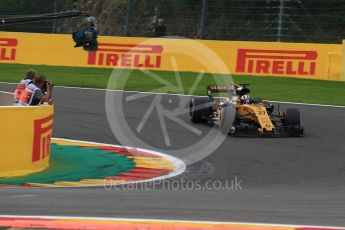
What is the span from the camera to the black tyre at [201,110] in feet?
45.6

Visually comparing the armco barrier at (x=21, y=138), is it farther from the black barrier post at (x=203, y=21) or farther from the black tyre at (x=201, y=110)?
the black barrier post at (x=203, y=21)

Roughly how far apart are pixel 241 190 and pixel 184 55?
15.9m

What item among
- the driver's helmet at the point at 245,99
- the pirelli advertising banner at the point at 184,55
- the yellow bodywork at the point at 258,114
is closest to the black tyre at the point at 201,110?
the driver's helmet at the point at 245,99

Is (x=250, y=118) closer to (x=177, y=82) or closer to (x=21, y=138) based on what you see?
(x=21, y=138)

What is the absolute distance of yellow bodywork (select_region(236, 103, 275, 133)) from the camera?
42.0 feet

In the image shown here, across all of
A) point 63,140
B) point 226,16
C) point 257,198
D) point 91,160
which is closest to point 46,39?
point 226,16

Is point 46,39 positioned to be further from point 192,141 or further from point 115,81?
point 192,141

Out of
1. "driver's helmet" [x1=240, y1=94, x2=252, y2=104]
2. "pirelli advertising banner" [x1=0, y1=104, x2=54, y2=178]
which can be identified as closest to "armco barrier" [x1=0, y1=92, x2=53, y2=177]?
"pirelli advertising banner" [x1=0, y1=104, x2=54, y2=178]

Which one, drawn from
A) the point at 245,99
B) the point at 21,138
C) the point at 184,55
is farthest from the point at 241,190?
the point at 184,55

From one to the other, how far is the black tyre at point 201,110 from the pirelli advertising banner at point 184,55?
8812 millimetres

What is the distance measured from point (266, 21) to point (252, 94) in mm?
7041

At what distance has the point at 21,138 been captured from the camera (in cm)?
942

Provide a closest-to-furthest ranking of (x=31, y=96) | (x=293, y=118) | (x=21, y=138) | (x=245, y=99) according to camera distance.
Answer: (x=21, y=138), (x=31, y=96), (x=293, y=118), (x=245, y=99)

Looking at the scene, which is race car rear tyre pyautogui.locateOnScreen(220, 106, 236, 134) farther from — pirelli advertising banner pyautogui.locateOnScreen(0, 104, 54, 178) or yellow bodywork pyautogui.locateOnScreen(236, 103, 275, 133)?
pirelli advertising banner pyautogui.locateOnScreen(0, 104, 54, 178)
